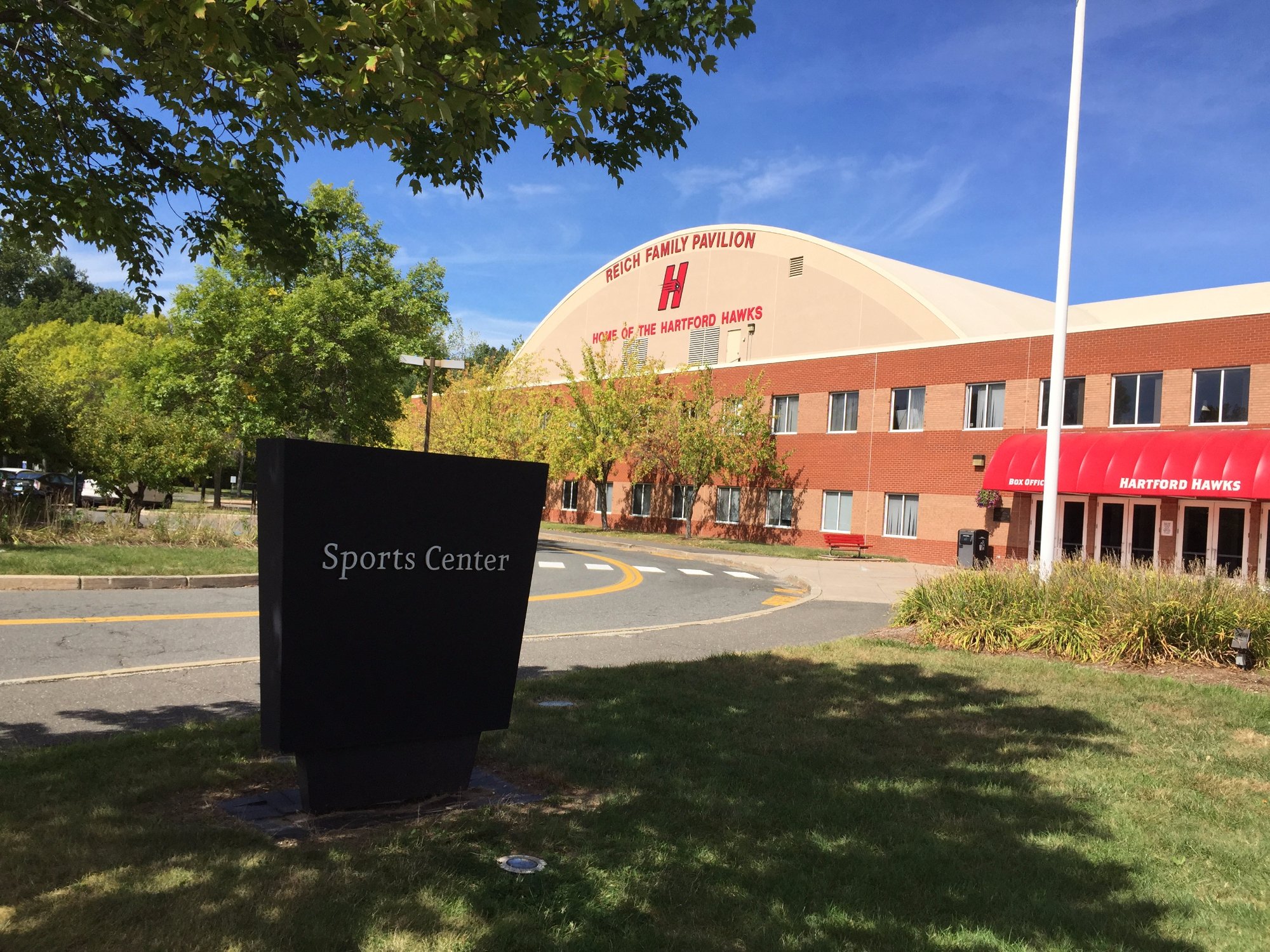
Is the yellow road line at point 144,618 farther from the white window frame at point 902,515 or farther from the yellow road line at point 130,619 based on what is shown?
the white window frame at point 902,515

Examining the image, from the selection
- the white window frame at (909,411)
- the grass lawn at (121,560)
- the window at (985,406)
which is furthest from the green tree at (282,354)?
the window at (985,406)

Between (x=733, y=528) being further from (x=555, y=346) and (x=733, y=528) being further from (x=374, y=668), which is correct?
(x=374, y=668)

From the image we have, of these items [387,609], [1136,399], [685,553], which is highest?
[1136,399]

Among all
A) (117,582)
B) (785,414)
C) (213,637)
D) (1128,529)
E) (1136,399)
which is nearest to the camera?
(213,637)

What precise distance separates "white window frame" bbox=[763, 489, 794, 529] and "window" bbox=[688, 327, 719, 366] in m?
10.00

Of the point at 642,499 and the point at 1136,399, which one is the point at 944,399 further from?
the point at 642,499

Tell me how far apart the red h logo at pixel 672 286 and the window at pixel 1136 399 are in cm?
2519

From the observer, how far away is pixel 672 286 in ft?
160

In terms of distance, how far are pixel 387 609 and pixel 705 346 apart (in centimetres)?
4212

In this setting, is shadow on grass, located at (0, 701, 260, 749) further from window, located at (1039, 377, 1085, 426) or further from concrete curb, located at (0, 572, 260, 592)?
window, located at (1039, 377, 1085, 426)

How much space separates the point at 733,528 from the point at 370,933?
36.5 m

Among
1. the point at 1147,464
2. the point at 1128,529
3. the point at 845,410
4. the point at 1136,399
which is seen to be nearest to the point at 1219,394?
the point at 1136,399

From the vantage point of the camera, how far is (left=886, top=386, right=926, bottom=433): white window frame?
32062 millimetres

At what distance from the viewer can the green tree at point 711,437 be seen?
3741cm
